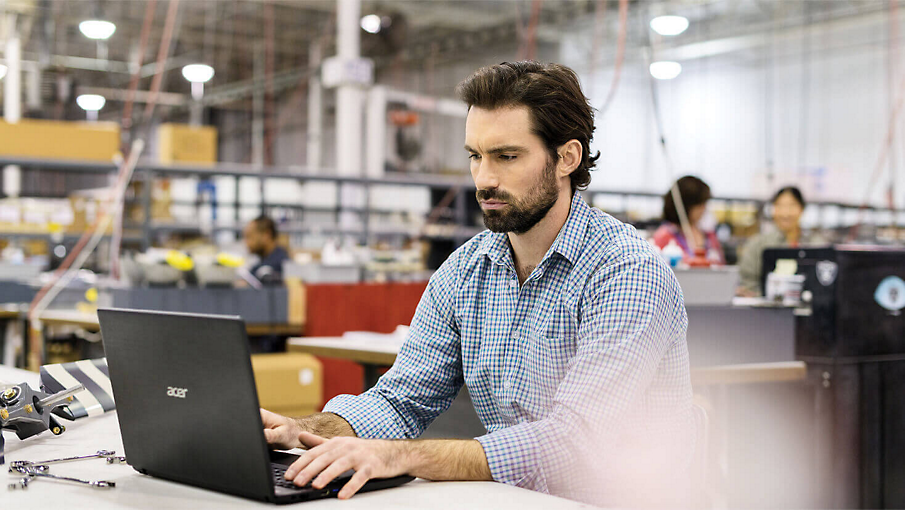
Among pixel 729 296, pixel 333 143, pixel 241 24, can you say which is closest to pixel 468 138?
pixel 729 296

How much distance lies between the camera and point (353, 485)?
1.15 metres

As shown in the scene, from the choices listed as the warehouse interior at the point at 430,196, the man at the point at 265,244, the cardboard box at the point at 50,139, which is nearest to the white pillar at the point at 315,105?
the warehouse interior at the point at 430,196

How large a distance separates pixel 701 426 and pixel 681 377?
151 millimetres

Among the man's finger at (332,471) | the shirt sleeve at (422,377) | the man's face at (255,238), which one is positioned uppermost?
the man's face at (255,238)

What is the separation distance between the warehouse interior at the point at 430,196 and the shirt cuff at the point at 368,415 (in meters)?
0.26

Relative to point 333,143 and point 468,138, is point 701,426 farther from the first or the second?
point 333,143

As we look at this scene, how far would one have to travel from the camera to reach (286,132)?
1911 cm

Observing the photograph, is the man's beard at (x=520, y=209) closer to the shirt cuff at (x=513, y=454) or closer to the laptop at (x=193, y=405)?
the shirt cuff at (x=513, y=454)

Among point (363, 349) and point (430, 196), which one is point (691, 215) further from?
point (430, 196)

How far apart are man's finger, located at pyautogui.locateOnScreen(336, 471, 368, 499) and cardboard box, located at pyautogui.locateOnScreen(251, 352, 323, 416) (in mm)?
2898

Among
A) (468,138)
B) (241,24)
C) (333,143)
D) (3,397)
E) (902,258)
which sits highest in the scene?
(241,24)

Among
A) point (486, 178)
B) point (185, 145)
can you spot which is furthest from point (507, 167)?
point (185, 145)

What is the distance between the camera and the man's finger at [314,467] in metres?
1.14

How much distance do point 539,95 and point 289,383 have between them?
289 centimetres
